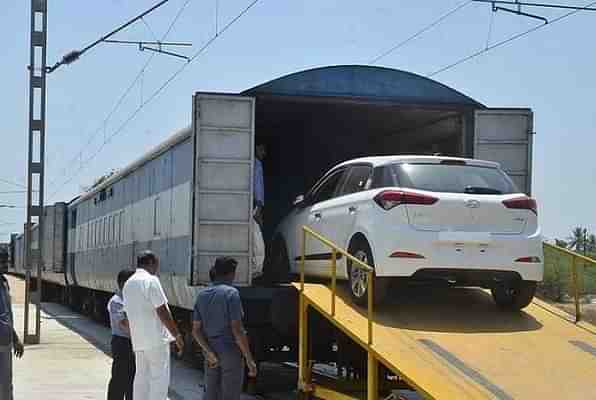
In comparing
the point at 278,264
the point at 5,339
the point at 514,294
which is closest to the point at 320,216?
the point at 278,264

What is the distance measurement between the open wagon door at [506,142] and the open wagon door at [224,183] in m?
2.81

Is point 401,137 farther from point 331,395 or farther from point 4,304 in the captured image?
point 4,304

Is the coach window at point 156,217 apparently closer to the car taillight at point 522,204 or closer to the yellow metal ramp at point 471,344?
the yellow metal ramp at point 471,344

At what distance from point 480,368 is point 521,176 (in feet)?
14.1

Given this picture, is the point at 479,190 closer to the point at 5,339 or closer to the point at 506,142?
the point at 506,142

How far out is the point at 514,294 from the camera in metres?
9.18

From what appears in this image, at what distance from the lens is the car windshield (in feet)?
28.9

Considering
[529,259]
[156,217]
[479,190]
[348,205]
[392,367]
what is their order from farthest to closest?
[156,217], [348,205], [479,190], [529,259], [392,367]

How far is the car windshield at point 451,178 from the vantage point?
8812 millimetres

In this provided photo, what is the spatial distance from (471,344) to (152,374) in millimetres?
2844

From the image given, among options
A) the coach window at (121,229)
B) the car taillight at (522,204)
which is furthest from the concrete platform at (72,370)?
the car taillight at (522,204)

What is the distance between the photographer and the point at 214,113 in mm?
10406

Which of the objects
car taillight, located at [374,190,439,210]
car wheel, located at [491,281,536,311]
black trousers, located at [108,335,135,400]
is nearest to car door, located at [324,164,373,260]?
car taillight, located at [374,190,439,210]

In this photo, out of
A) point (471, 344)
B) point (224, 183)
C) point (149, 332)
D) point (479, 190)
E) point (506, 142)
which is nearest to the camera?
point (471, 344)
